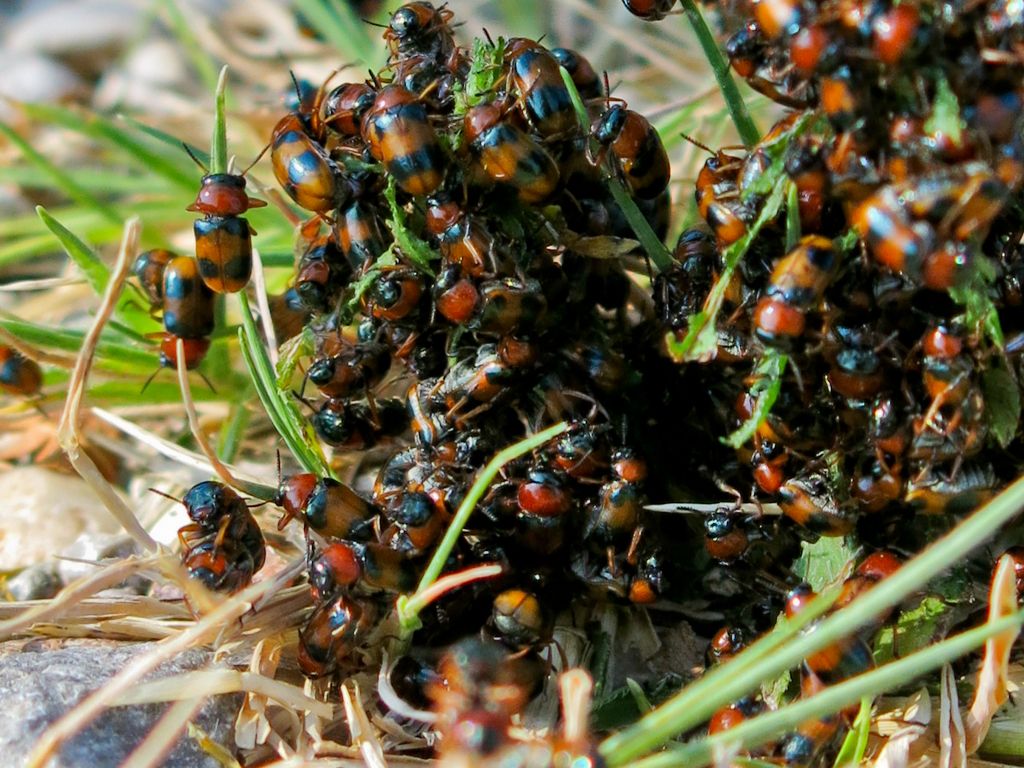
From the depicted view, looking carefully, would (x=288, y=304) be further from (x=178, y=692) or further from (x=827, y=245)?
(x=827, y=245)

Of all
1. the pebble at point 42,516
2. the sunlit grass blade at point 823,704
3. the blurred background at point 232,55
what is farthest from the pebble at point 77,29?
the sunlit grass blade at point 823,704

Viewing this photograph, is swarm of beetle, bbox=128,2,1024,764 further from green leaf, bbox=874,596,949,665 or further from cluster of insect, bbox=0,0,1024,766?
green leaf, bbox=874,596,949,665

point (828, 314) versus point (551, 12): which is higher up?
point (551, 12)

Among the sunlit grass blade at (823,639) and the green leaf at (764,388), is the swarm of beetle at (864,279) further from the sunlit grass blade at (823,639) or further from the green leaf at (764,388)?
the sunlit grass blade at (823,639)

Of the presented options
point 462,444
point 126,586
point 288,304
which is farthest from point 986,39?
point 126,586

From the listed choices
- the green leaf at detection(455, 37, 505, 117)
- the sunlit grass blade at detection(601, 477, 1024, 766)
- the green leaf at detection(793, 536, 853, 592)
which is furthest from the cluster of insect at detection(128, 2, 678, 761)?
the sunlit grass blade at detection(601, 477, 1024, 766)

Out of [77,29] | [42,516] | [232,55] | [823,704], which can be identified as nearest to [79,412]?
[42,516]
